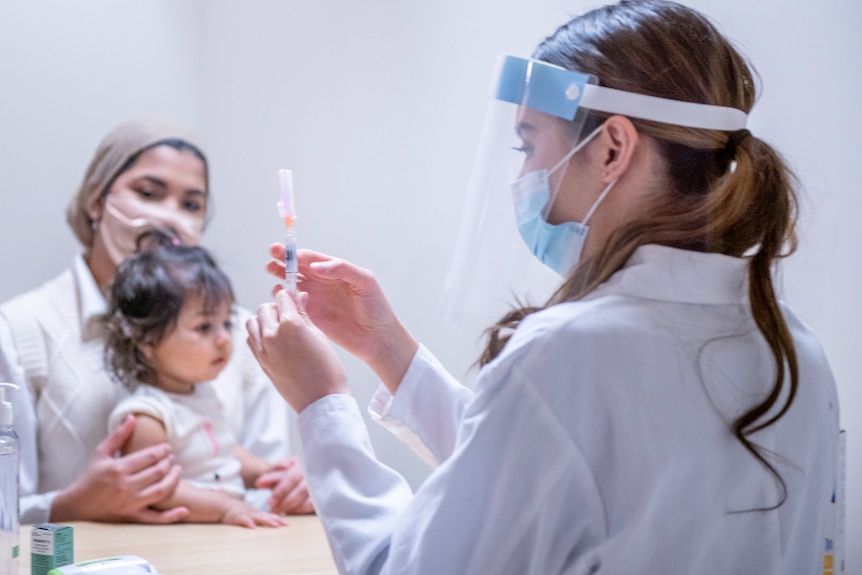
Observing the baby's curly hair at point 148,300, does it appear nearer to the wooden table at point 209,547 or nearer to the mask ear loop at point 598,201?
the wooden table at point 209,547

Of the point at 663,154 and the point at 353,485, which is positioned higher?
the point at 663,154

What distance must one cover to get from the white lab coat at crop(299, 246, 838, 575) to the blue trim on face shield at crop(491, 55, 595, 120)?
0.73ft

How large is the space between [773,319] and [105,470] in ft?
4.62

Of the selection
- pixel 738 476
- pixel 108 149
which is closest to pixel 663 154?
pixel 738 476

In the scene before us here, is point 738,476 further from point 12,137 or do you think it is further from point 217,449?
point 12,137

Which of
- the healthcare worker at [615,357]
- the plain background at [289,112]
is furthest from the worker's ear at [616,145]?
the plain background at [289,112]

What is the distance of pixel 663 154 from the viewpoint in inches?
43.1

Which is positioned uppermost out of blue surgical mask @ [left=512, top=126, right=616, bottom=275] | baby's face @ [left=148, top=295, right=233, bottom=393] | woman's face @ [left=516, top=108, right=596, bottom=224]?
woman's face @ [left=516, top=108, right=596, bottom=224]

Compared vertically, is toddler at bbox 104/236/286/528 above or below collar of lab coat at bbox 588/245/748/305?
below

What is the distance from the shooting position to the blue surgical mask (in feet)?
3.72

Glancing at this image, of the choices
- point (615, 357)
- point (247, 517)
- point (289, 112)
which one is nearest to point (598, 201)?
point (615, 357)

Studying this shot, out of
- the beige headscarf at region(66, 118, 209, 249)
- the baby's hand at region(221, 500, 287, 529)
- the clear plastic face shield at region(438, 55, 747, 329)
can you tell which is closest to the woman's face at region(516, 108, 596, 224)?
the clear plastic face shield at region(438, 55, 747, 329)

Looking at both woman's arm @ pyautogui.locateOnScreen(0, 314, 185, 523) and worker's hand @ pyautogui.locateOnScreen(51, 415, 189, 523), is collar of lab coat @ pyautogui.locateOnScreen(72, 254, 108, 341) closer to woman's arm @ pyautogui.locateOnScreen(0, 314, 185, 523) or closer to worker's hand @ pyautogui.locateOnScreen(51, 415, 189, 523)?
woman's arm @ pyautogui.locateOnScreen(0, 314, 185, 523)

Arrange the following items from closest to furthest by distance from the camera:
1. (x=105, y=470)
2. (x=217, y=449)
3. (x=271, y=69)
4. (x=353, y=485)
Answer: (x=353, y=485), (x=105, y=470), (x=217, y=449), (x=271, y=69)
